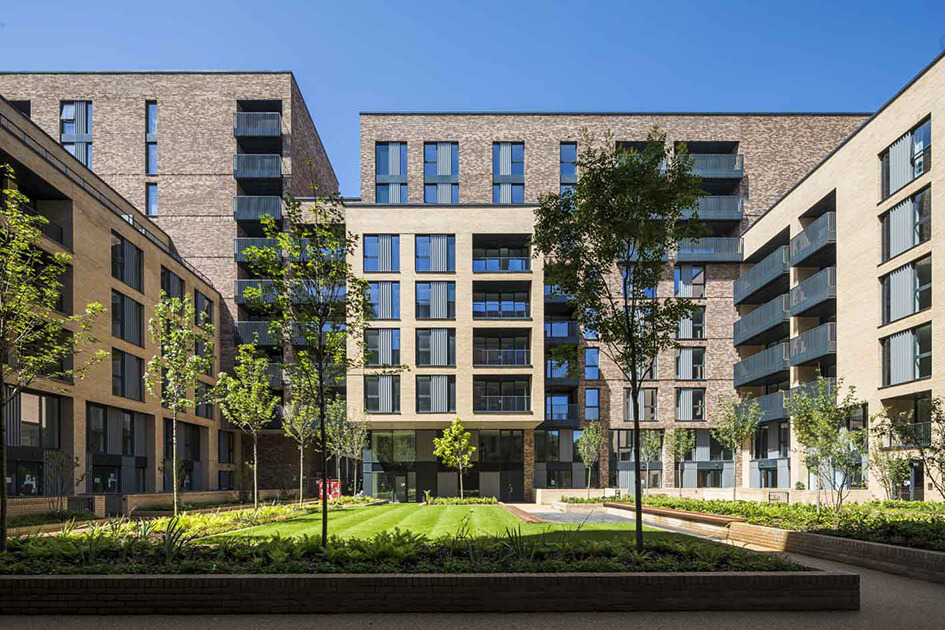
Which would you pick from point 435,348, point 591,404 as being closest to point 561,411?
point 591,404

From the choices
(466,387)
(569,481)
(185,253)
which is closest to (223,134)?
(185,253)

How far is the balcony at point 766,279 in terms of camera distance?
45031mm

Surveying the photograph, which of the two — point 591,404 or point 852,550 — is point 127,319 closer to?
point 591,404

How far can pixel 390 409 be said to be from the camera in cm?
4981

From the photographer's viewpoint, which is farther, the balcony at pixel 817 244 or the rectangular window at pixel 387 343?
the rectangular window at pixel 387 343

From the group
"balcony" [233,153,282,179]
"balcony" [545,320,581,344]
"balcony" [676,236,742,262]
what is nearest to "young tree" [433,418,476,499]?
"balcony" [545,320,581,344]

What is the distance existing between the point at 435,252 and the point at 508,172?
1117cm

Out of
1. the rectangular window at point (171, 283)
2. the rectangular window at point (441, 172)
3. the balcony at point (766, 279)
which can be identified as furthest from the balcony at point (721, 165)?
the rectangular window at point (171, 283)

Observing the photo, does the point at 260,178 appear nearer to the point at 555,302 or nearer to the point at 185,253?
the point at 185,253

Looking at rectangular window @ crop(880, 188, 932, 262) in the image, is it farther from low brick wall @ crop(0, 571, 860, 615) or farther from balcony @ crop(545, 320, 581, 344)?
low brick wall @ crop(0, 571, 860, 615)

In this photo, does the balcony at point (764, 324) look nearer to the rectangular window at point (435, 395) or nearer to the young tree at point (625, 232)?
the rectangular window at point (435, 395)

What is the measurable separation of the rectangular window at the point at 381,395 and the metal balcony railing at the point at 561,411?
11.3m

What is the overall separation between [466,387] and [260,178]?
2111 centimetres

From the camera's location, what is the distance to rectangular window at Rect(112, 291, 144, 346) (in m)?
39.1
